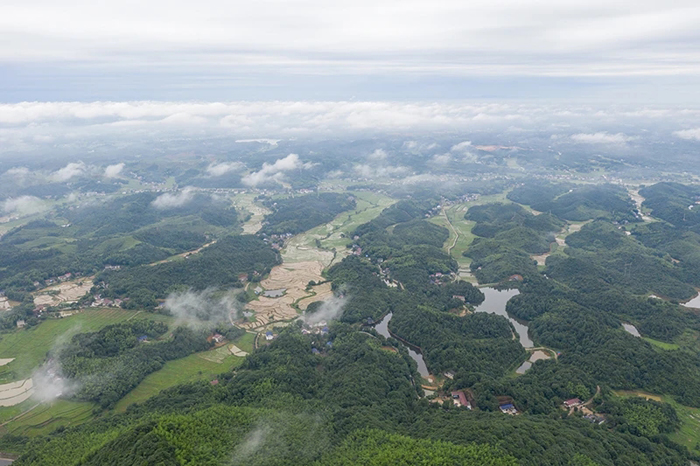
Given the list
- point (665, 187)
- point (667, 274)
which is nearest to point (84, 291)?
point (667, 274)

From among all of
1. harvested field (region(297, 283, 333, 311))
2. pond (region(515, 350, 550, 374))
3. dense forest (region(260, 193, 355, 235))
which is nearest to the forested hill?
pond (region(515, 350, 550, 374))

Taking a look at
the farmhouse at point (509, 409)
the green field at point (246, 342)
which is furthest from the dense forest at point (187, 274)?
the farmhouse at point (509, 409)

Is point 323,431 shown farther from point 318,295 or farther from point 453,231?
point 453,231

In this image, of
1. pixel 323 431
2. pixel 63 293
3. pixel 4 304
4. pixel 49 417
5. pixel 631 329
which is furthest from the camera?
pixel 63 293

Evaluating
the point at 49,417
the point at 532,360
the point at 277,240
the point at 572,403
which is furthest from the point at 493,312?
the point at 49,417

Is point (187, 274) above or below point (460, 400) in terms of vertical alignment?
above

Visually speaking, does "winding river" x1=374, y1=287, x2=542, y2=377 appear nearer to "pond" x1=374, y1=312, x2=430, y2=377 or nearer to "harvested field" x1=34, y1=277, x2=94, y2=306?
"pond" x1=374, y1=312, x2=430, y2=377
